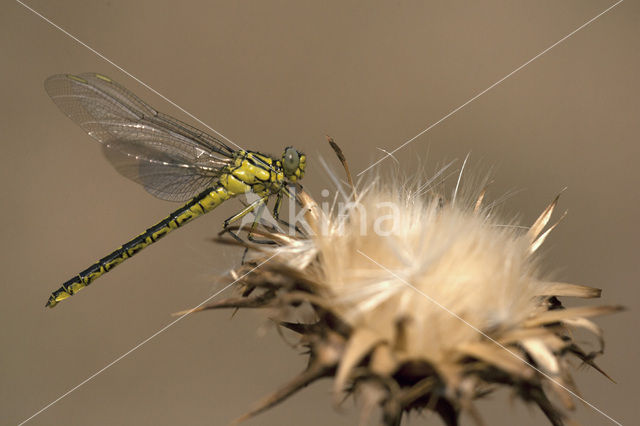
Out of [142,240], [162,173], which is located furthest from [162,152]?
[142,240]

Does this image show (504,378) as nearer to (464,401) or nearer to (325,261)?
(464,401)

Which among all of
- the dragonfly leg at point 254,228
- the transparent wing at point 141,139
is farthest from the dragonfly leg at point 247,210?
the transparent wing at point 141,139

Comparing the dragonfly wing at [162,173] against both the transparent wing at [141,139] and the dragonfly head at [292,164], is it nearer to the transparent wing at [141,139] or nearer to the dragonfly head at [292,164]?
the transparent wing at [141,139]

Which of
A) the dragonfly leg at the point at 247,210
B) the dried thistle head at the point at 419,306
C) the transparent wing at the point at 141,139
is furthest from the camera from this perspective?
the transparent wing at the point at 141,139

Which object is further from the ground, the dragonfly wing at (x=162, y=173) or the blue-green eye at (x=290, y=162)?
the dragonfly wing at (x=162, y=173)

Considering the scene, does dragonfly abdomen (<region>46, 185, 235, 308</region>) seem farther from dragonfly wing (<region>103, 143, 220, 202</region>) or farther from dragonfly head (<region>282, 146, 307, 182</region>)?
dragonfly head (<region>282, 146, 307, 182</region>)

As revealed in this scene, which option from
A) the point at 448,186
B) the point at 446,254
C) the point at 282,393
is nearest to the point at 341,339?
the point at 282,393

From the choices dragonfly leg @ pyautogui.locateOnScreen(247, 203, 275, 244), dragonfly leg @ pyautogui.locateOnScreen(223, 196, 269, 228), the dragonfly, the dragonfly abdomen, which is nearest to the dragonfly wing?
the dragonfly

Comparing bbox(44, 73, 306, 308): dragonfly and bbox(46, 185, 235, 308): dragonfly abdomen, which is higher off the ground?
bbox(44, 73, 306, 308): dragonfly
